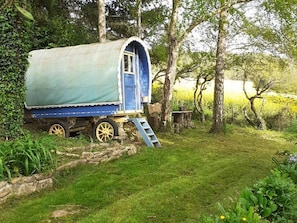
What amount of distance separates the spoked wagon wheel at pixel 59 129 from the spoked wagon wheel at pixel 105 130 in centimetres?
84

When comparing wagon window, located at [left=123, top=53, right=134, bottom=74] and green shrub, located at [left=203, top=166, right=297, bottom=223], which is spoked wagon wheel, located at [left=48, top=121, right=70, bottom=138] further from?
green shrub, located at [left=203, top=166, right=297, bottom=223]

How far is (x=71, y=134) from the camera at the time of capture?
9.88m

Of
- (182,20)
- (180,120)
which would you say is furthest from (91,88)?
(180,120)

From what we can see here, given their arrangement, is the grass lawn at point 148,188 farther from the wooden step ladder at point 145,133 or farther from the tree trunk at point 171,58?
the tree trunk at point 171,58

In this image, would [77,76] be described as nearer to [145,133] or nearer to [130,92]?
[130,92]

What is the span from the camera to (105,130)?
9.02 meters

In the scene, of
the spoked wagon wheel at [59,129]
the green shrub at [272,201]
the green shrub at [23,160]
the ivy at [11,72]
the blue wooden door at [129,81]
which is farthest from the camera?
the blue wooden door at [129,81]

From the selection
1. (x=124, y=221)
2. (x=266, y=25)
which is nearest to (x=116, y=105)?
(x=124, y=221)

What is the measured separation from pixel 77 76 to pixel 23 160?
442 cm

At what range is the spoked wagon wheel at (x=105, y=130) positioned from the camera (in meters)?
8.88

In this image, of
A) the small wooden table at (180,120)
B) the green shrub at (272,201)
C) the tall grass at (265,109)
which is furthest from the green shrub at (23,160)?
the tall grass at (265,109)

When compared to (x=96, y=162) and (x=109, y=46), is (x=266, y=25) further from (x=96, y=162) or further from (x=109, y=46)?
(x=96, y=162)

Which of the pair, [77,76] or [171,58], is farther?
[171,58]

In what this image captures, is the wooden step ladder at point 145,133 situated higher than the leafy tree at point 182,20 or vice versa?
the leafy tree at point 182,20
